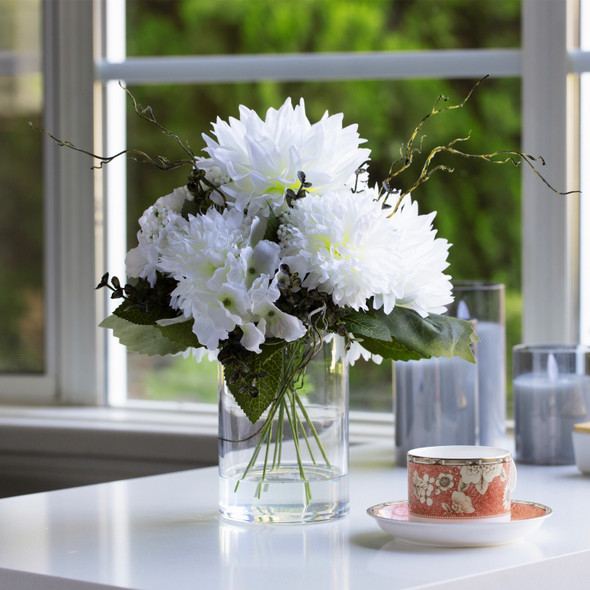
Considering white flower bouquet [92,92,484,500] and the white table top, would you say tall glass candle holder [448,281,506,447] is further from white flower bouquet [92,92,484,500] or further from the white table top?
white flower bouquet [92,92,484,500]

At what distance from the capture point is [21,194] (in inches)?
85.7

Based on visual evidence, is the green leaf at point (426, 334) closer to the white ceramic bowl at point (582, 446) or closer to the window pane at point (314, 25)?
the white ceramic bowl at point (582, 446)

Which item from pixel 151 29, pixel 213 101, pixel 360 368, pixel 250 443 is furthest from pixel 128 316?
pixel 151 29

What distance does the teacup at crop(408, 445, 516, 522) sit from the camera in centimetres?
93

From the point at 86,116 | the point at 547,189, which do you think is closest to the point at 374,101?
the point at 547,189

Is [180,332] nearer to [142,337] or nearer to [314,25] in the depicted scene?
[142,337]

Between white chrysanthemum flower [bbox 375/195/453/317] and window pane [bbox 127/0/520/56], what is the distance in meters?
1.06

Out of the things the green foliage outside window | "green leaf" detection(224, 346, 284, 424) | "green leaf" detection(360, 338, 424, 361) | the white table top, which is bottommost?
the white table top

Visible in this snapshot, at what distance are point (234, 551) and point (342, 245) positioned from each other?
29 cm

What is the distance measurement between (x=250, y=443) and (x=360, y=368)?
0.99m

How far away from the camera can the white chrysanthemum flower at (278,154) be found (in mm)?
943

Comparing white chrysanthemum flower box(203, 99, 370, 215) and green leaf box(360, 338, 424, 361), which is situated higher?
white chrysanthemum flower box(203, 99, 370, 215)

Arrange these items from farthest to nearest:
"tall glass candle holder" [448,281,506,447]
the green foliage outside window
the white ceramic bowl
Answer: the green foliage outside window → "tall glass candle holder" [448,281,506,447] → the white ceramic bowl

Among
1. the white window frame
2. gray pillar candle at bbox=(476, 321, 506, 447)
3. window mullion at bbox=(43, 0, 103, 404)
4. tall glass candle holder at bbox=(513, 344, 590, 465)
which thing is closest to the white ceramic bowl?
tall glass candle holder at bbox=(513, 344, 590, 465)
